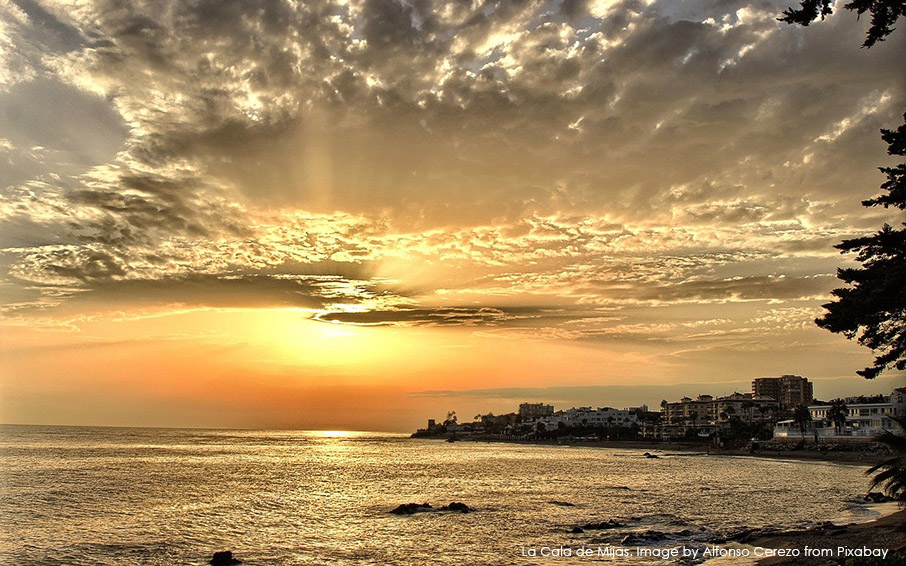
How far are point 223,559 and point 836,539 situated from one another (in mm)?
35327

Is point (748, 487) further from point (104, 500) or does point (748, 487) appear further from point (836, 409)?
point (836, 409)

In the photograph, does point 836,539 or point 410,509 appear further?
point 410,509

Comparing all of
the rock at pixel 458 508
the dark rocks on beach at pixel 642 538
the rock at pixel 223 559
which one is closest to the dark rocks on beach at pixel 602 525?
the dark rocks on beach at pixel 642 538

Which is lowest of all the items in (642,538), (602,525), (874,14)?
(602,525)

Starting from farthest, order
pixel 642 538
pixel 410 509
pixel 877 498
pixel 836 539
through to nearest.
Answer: pixel 877 498 → pixel 410 509 → pixel 642 538 → pixel 836 539

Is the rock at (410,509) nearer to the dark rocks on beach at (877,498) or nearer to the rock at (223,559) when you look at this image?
the rock at (223,559)

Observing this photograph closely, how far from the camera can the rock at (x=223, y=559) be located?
37.8 meters

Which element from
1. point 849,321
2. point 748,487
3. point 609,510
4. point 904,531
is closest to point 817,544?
point 904,531

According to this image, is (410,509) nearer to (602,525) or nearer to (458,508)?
(458,508)

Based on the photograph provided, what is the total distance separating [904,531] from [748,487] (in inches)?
1777

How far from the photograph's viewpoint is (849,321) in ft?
82.4

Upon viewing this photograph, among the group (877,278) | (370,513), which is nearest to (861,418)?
(370,513)

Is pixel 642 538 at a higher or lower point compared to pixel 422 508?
higher

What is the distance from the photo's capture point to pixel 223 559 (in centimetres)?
3806
